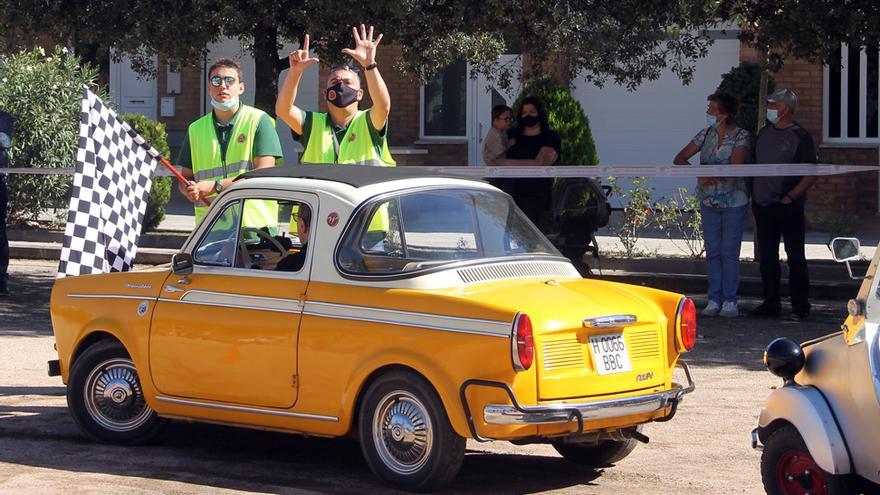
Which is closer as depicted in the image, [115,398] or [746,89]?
[115,398]

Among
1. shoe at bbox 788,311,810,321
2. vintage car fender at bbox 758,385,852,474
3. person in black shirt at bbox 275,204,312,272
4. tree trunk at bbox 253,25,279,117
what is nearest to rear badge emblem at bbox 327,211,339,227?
person in black shirt at bbox 275,204,312,272

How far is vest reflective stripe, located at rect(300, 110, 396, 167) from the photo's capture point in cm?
873

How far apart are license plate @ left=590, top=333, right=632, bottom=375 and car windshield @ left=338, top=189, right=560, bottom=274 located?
788 mm

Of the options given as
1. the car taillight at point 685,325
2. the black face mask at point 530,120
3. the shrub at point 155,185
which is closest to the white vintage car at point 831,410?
the car taillight at point 685,325

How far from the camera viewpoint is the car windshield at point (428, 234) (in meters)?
7.08

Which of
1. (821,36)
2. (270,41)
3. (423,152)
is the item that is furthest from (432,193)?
(423,152)

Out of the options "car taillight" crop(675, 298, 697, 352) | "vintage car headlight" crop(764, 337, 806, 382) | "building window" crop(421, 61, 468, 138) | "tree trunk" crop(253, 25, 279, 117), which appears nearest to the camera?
"vintage car headlight" crop(764, 337, 806, 382)

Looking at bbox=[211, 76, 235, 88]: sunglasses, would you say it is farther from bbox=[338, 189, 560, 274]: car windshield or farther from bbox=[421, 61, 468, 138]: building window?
bbox=[421, 61, 468, 138]: building window

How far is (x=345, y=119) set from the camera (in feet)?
29.0

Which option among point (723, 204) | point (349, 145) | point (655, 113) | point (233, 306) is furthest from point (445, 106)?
point (233, 306)

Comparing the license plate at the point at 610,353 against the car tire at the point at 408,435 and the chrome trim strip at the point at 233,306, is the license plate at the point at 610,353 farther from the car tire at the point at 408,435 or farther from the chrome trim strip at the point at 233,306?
the chrome trim strip at the point at 233,306

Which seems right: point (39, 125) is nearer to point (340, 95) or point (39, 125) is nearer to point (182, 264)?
point (340, 95)

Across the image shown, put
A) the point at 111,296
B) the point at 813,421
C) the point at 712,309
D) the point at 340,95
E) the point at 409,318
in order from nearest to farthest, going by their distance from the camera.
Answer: the point at 813,421, the point at 409,318, the point at 111,296, the point at 340,95, the point at 712,309

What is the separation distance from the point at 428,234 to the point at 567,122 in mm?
13742
